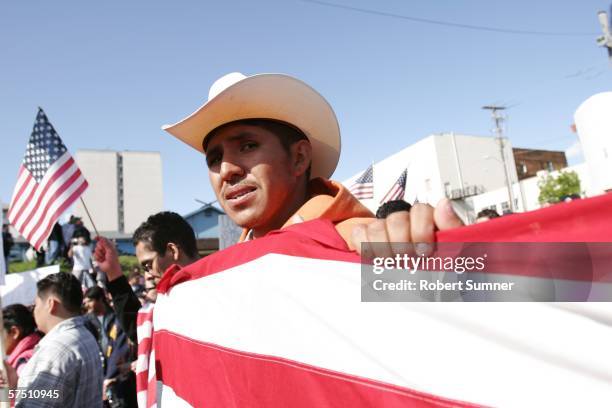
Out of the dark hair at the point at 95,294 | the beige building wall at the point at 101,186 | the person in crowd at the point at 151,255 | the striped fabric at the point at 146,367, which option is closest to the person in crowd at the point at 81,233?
the dark hair at the point at 95,294

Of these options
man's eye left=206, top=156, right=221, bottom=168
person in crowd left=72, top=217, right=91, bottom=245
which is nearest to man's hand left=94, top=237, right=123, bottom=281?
man's eye left=206, top=156, right=221, bottom=168

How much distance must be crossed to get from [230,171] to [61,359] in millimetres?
2551

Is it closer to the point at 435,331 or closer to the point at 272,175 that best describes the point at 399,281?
the point at 435,331

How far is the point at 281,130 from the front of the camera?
73.8 inches

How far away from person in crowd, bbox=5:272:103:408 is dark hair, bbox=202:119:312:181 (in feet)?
7.87

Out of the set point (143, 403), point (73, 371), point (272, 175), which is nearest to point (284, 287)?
point (272, 175)

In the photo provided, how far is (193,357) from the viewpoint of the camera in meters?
1.64

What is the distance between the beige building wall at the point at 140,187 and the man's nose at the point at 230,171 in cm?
9472

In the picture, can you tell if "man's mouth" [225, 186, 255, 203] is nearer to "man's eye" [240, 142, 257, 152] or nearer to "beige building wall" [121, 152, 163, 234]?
"man's eye" [240, 142, 257, 152]

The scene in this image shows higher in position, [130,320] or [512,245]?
[512,245]

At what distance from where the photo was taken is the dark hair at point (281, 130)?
71.8 inches

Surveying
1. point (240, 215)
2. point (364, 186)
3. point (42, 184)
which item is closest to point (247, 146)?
point (240, 215)

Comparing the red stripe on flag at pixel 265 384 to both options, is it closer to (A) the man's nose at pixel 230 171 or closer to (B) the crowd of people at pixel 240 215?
(B) the crowd of people at pixel 240 215

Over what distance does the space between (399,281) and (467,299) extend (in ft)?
0.47
